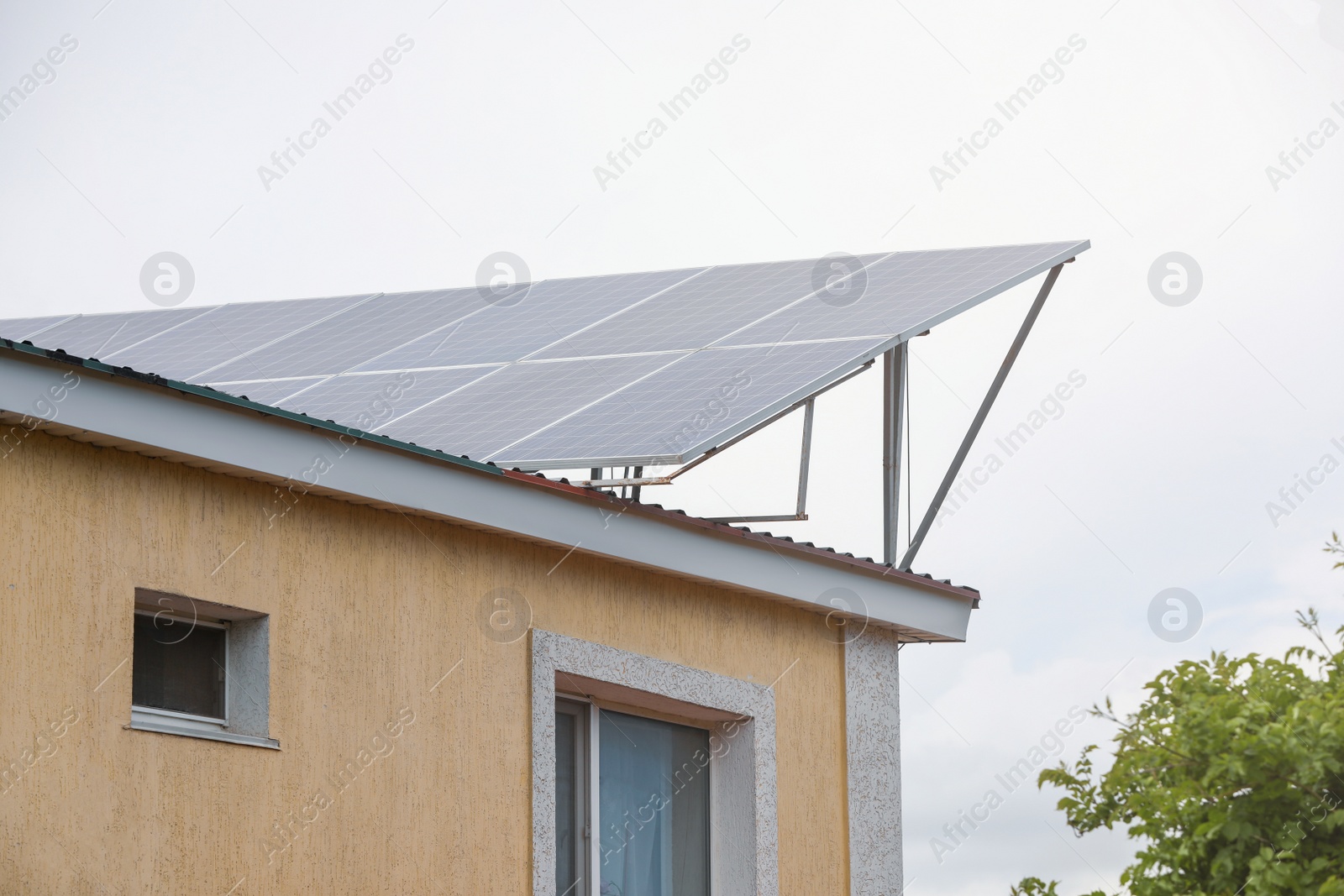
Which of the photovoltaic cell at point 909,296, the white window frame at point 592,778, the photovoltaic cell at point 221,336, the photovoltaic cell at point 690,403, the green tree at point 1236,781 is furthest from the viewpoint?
the photovoltaic cell at point 221,336

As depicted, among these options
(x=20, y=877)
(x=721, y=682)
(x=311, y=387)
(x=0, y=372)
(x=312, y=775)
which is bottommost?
(x=20, y=877)

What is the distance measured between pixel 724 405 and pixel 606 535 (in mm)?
1193

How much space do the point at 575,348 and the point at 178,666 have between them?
4.32m

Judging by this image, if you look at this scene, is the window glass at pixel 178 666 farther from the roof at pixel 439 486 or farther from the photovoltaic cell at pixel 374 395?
the photovoltaic cell at pixel 374 395

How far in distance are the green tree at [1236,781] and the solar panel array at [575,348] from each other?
8.58 ft

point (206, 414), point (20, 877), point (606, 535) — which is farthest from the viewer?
point (606, 535)

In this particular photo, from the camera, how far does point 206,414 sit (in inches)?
312

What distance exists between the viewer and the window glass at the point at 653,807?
10.7m

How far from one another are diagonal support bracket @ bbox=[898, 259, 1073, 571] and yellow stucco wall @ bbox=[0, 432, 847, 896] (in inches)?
78.4

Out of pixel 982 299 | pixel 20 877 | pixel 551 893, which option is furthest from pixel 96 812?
pixel 982 299

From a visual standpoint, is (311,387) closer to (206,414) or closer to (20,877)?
(206,414)

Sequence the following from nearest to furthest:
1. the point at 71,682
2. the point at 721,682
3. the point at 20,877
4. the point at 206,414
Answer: the point at 20,877 → the point at 71,682 → the point at 206,414 → the point at 721,682

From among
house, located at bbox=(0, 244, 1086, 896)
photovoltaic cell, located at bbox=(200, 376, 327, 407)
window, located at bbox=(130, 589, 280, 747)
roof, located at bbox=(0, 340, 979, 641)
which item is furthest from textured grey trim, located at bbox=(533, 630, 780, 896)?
photovoltaic cell, located at bbox=(200, 376, 327, 407)

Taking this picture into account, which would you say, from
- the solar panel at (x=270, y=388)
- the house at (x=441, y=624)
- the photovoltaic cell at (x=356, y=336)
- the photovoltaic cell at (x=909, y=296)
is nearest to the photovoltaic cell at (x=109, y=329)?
the house at (x=441, y=624)
